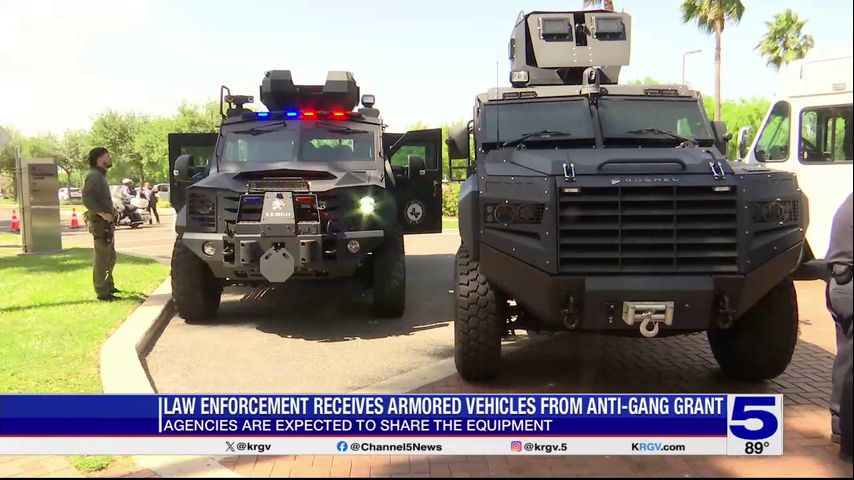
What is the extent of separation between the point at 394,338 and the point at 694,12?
5.03 metres

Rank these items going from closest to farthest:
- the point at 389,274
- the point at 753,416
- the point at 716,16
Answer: the point at 753,416
the point at 389,274
the point at 716,16

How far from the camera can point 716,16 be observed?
783cm

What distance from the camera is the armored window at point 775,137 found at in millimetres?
7797

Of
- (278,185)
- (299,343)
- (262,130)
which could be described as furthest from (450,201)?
(299,343)

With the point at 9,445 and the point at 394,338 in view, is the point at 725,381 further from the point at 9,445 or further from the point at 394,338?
the point at 9,445

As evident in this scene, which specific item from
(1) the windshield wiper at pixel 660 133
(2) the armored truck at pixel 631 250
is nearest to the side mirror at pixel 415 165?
(2) the armored truck at pixel 631 250

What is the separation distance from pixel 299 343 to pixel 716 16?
6273mm

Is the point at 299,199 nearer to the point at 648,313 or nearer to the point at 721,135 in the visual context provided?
the point at 648,313

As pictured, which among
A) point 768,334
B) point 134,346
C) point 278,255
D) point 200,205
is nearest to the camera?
point 768,334

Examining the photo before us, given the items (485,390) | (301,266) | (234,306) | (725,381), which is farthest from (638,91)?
(234,306)

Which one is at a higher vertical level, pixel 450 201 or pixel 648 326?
pixel 450 201

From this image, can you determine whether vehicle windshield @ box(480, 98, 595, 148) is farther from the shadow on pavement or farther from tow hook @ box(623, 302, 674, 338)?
the shadow on pavement

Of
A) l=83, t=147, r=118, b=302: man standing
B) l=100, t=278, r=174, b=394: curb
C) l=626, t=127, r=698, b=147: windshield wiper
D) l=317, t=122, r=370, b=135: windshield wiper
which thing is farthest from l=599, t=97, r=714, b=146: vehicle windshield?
l=83, t=147, r=118, b=302: man standing

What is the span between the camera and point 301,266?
568cm
